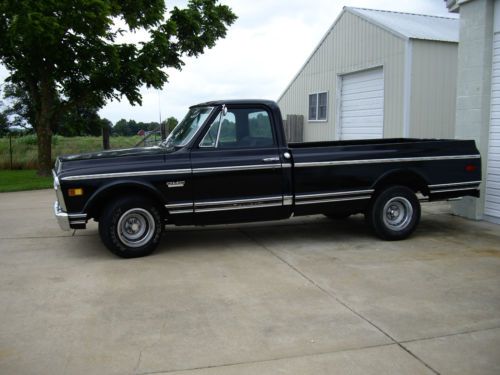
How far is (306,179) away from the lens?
7.07 m

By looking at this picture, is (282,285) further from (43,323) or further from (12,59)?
(12,59)

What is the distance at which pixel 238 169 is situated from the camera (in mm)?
6805

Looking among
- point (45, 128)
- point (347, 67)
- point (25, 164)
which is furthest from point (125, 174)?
point (25, 164)

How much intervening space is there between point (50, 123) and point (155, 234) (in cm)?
1228

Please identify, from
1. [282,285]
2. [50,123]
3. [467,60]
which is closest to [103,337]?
[282,285]

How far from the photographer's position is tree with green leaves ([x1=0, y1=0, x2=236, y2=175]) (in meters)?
13.8

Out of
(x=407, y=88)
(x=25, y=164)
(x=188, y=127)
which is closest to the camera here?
(x=188, y=127)

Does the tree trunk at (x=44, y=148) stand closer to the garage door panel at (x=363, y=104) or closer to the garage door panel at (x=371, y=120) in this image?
the garage door panel at (x=363, y=104)

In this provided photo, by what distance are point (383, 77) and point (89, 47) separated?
858 cm

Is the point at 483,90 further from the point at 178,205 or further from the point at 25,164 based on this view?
the point at 25,164

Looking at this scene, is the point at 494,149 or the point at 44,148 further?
the point at 44,148

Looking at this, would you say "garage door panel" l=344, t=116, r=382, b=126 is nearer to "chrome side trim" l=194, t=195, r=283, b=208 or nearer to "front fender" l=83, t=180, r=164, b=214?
"chrome side trim" l=194, t=195, r=283, b=208

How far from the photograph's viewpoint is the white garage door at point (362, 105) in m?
13.9

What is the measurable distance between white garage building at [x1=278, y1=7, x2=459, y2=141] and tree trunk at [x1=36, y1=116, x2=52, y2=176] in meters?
8.67
